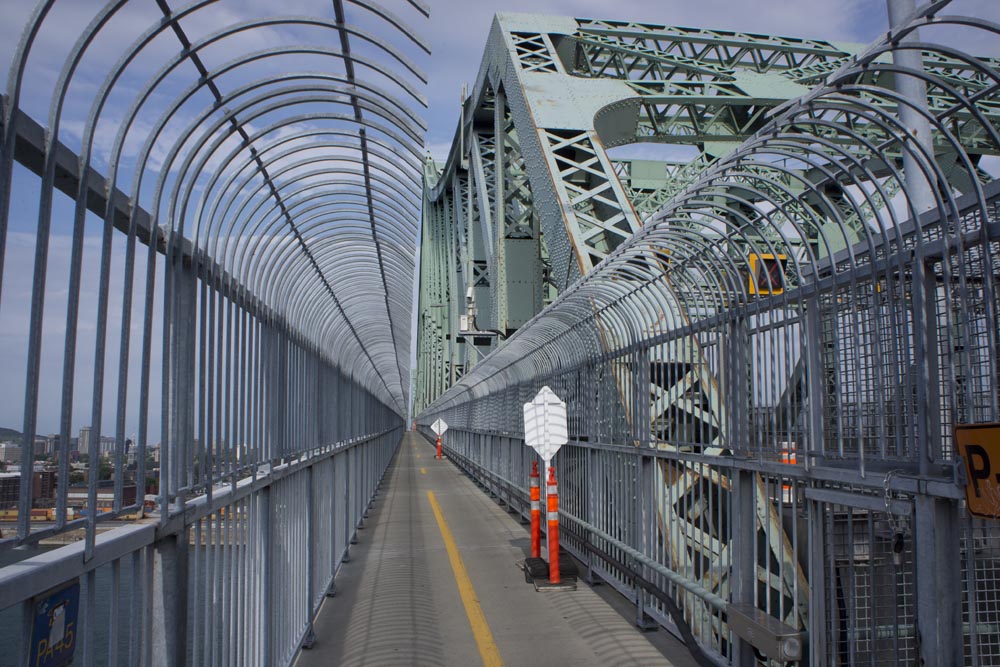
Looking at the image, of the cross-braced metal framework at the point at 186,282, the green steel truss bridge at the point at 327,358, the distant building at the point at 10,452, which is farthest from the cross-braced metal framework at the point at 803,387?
the distant building at the point at 10,452

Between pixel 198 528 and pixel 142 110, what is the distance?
1877 mm

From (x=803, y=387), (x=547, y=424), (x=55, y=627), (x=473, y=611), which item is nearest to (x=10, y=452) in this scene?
(x=55, y=627)

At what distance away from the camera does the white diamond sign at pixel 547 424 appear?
947cm

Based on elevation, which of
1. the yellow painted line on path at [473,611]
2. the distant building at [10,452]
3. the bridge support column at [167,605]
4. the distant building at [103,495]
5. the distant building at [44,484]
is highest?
the distant building at [10,452]

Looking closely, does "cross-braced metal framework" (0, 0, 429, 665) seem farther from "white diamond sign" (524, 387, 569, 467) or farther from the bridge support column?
"white diamond sign" (524, 387, 569, 467)

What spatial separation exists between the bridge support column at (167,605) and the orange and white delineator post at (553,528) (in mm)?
5587

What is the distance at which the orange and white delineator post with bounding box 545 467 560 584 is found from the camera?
872 cm

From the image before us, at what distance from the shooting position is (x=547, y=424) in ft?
31.1

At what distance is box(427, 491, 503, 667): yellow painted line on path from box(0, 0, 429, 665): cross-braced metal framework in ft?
4.81

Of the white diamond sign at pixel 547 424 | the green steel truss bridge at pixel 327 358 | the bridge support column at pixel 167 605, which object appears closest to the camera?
the green steel truss bridge at pixel 327 358

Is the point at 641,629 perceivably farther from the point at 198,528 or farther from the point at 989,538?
the point at 198,528

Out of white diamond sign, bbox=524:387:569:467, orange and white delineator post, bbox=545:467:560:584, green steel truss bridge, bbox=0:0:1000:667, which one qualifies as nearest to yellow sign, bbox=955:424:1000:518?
green steel truss bridge, bbox=0:0:1000:667

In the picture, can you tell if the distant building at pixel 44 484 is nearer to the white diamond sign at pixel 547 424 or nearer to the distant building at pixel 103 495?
the distant building at pixel 103 495

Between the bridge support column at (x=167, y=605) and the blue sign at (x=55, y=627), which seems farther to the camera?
the bridge support column at (x=167, y=605)
